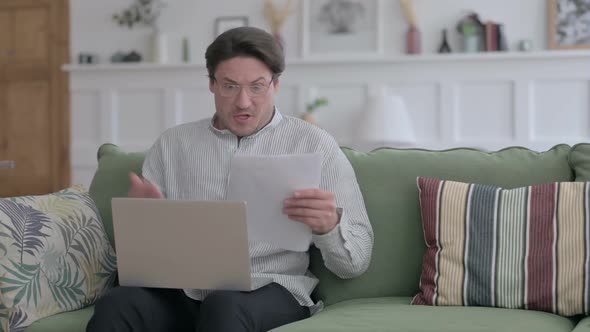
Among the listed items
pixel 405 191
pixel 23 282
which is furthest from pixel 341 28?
pixel 23 282

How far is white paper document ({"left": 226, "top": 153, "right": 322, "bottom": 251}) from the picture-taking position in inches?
69.6

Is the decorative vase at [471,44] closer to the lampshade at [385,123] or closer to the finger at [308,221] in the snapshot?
the lampshade at [385,123]

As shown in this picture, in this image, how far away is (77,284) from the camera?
2012mm

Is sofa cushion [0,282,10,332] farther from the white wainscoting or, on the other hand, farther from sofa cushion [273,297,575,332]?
the white wainscoting

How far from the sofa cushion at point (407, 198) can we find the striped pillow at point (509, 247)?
102 millimetres

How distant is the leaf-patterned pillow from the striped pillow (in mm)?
841

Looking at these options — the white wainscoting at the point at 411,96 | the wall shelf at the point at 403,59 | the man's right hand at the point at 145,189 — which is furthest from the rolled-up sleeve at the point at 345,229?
the wall shelf at the point at 403,59

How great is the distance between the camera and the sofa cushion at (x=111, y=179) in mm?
2305

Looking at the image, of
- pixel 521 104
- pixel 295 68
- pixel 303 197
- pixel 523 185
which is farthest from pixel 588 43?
pixel 303 197

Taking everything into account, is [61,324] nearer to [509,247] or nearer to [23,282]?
[23,282]

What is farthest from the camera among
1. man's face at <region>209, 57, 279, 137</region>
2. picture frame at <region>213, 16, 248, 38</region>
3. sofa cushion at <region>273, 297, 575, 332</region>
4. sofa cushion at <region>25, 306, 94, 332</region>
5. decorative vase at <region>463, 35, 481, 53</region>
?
picture frame at <region>213, 16, 248, 38</region>

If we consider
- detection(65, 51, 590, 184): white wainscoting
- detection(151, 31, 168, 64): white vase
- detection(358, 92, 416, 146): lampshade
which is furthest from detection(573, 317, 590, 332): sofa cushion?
detection(151, 31, 168, 64): white vase

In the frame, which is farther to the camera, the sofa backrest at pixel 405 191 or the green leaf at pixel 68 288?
the sofa backrest at pixel 405 191

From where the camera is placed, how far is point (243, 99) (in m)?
2.07
